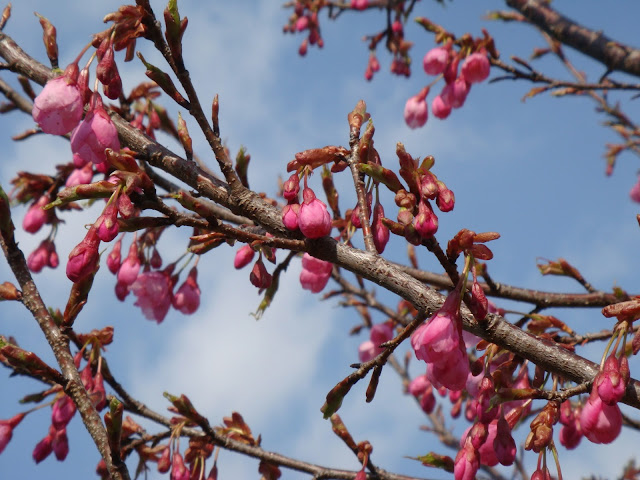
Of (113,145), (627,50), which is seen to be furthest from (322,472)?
(627,50)

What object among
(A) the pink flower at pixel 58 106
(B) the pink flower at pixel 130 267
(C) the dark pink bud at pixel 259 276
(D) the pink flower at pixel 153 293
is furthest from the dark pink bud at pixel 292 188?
(B) the pink flower at pixel 130 267

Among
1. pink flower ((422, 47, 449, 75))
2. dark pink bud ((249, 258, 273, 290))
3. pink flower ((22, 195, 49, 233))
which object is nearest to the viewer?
dark pink bud ((249, 258, 273, 290))

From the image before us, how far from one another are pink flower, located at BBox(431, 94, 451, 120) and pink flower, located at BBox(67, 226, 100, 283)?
11.2ft

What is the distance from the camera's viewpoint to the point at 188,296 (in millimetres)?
3359

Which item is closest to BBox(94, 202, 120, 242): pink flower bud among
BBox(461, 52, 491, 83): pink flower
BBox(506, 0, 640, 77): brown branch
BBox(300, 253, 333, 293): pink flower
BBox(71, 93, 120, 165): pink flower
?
BBox(71, 93, 120, 165): pink flower

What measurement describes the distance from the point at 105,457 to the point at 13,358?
0.49 m

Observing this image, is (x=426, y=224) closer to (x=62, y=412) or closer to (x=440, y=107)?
(x=62, y=412)

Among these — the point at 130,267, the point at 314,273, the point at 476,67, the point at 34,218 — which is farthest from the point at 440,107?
the point at 34,218

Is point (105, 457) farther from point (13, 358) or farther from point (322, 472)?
point (322, 472)

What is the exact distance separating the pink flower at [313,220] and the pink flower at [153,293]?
1.66 meters

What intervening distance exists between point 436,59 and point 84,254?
133 inches

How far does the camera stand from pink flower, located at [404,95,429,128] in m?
5.07

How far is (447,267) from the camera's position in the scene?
1677mm

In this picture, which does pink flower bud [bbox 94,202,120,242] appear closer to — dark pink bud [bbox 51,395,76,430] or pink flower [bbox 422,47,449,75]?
dark pink bud [bbox 51,395,76,430]
